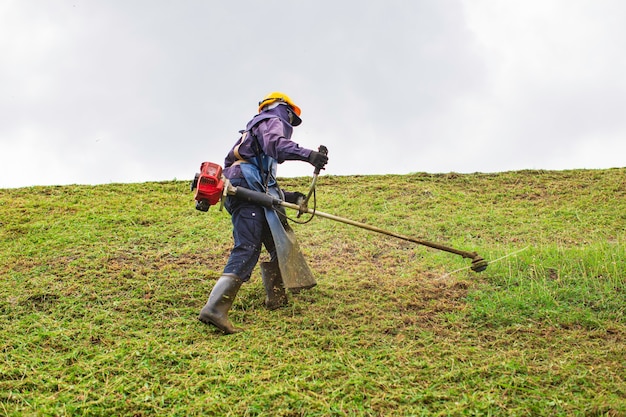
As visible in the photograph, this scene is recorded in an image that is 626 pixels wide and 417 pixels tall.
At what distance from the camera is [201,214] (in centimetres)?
774

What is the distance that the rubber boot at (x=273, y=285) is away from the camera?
4582 mm

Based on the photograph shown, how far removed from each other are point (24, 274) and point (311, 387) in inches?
136

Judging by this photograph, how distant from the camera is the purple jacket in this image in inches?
159

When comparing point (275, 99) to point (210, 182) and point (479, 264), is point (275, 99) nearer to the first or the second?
point (210, 182)

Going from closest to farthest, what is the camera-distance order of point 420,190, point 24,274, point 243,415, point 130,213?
point 243,415 < point 24,274 < point 130,213 < point 420,190

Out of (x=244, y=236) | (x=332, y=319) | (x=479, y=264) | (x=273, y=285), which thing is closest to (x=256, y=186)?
(x=244, y=236)

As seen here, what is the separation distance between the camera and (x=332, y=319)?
4.41m

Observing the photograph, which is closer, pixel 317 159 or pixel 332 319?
pixel 317 159

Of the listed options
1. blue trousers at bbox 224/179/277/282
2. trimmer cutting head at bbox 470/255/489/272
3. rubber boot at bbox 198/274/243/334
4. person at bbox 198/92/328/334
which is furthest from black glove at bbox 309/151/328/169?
trimmer cutting head at bbox 470/255/489/272

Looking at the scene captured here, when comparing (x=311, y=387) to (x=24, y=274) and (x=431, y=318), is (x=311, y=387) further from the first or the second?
(x=24, y=274)

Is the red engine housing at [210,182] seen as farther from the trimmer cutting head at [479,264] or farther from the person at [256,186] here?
the trimmer cutting head at [479,264]

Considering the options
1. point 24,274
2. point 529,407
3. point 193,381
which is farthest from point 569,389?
point 24,274

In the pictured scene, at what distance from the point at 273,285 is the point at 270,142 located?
3.70ft

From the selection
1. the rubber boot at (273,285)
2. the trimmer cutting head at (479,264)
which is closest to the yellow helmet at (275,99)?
the rubber boot at (273,285)
